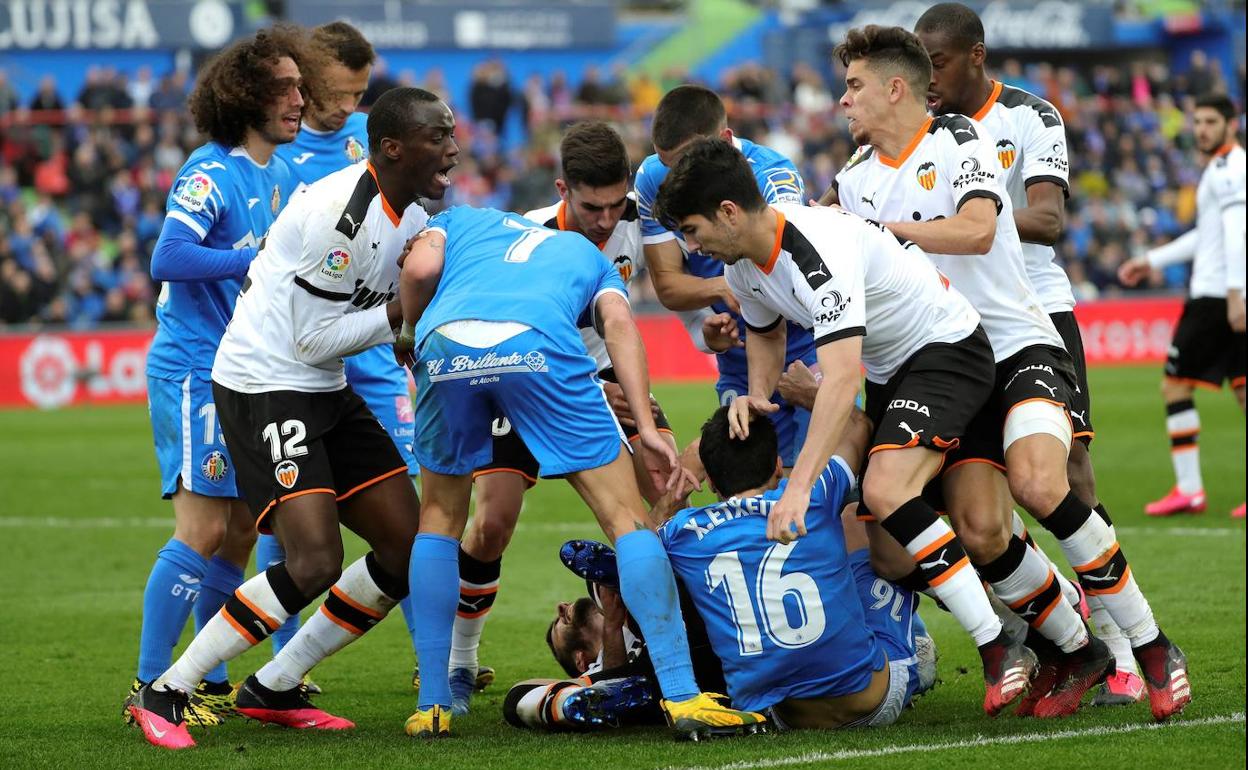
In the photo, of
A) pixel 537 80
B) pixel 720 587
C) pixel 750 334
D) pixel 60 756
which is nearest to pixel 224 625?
pixel 60 756

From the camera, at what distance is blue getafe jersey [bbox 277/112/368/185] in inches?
308

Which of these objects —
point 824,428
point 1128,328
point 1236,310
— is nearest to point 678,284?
point 824,428

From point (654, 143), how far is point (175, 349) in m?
2.30

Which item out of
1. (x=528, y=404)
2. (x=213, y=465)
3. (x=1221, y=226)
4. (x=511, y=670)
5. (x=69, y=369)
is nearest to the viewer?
(x=528, y=404)

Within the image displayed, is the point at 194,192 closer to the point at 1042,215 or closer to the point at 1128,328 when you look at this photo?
the point at 1042,215

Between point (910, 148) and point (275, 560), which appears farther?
point (275, 560)

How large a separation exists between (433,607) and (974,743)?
6.72 feet

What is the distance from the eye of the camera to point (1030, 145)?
23.1 ft

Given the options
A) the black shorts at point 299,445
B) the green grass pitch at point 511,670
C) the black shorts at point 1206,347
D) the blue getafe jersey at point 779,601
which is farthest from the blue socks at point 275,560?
the black shorts at point 1206,347

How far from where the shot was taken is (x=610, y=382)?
294 inches

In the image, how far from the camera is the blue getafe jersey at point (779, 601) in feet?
18.7

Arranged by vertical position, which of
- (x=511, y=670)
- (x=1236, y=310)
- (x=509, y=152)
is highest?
(x=1236, y=310)

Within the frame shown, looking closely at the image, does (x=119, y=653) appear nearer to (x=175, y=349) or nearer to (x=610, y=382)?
(x=175, y=349)

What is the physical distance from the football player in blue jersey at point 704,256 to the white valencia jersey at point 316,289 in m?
1.40
